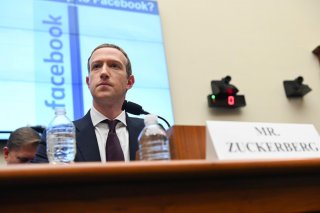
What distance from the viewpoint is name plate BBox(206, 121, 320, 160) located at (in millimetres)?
803

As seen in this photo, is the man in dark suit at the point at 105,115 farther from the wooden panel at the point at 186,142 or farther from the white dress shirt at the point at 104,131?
the wooden panel at the point at 186,142

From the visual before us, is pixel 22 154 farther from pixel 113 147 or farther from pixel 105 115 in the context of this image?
pixel 113 147

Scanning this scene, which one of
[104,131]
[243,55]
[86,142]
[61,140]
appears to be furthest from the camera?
[243,55]

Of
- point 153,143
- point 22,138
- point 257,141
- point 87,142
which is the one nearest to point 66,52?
point 22,138

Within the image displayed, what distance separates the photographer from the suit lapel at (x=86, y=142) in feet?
4.28

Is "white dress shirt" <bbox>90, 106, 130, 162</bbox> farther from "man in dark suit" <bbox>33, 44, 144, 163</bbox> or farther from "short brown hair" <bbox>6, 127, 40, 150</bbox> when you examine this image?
→ "short brown hair" <bbox>6, 127, 40, 150</bbox>

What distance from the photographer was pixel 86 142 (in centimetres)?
137

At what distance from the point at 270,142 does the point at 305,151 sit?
0.30 ft

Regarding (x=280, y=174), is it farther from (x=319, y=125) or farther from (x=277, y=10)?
(x=277, y=10)

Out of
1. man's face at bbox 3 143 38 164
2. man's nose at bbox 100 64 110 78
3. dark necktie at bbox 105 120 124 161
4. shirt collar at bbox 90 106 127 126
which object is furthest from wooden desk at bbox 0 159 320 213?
man's face at bbox 3 143 38 164

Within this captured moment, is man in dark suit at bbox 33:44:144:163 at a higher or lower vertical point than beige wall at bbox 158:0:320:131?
lower

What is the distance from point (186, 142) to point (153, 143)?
0.08 meters

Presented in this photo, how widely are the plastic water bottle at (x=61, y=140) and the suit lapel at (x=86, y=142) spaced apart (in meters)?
0.09

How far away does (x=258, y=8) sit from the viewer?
3.58 meters
